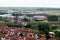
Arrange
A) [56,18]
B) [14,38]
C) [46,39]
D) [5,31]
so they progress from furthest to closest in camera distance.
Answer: [56,18] → [5,31] → [46,39] → [14,38]

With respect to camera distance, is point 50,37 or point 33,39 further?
point 50,37

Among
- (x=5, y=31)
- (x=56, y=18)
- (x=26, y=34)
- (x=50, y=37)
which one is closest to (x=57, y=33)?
(x=50, y=37)

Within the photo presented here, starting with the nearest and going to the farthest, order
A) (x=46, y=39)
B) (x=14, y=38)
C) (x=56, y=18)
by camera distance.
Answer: (x=14, y=38) → (x=46, y=39) → (x=56, y=18)

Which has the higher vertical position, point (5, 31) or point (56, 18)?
point (5, 31)

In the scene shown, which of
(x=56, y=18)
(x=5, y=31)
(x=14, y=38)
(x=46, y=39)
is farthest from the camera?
(x=56, y=18)

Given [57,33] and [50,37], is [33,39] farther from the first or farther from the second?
[57,33]

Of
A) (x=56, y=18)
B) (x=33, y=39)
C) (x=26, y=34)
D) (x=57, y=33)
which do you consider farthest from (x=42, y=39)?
(x=56, y=18)

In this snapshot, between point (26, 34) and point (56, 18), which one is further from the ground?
point (26, 34)

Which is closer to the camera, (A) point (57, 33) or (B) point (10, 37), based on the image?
(B) point (10, 37)

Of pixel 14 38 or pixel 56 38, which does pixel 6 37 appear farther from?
pixel 56 38
